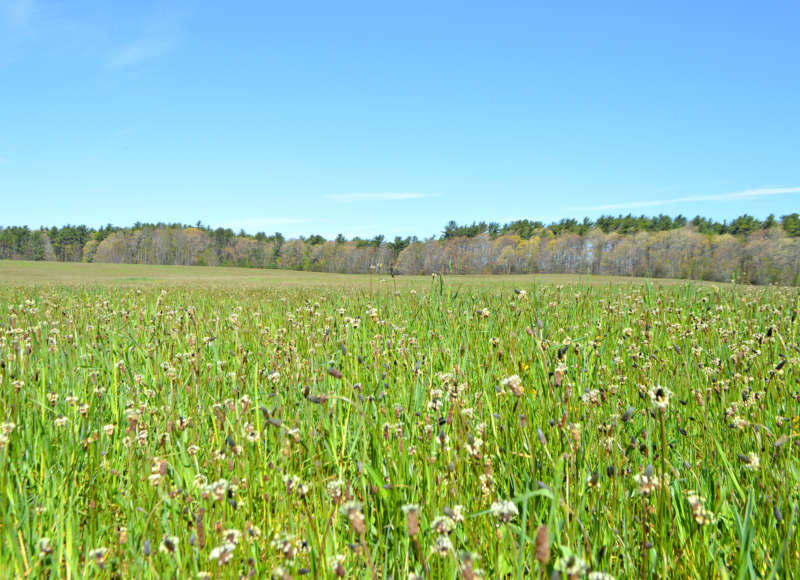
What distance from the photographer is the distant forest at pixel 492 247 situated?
80.4 m

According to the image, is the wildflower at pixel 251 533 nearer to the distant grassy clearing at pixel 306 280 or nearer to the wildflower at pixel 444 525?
the wildflower at pixel 444 525

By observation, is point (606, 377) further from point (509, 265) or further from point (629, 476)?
point (509, 265)

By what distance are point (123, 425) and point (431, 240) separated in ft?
365

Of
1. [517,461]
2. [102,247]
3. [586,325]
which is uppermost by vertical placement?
[102,247]

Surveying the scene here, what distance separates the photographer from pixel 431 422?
294 centimetres

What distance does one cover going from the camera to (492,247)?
118 metres

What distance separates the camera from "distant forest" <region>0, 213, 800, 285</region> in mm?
80375

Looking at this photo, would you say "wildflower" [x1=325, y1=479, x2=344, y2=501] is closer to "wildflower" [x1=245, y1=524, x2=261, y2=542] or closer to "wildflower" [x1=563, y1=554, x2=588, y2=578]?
"wildflower" [x1=245, y1=524, x2=261, y2=542]

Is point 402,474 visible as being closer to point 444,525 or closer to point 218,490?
point 218,490

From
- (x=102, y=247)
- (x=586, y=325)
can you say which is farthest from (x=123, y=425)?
(x=102, y=247)

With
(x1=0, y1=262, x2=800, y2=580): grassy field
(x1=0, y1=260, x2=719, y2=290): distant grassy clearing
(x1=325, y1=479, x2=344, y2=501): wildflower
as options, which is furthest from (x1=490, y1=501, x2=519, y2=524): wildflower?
(x1=0, y1=260, x2=719, y2=290): distant grassy clearing

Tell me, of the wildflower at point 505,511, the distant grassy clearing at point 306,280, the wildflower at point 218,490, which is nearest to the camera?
the wildflower at point 505,511

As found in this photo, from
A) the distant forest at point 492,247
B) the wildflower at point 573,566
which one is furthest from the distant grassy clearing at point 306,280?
the distant forest at point 492,247

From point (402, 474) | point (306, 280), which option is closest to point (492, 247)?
point (306, 280)
